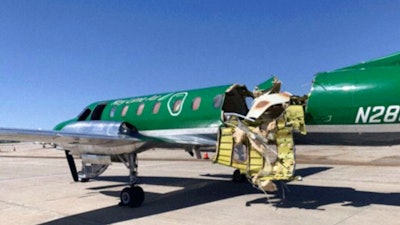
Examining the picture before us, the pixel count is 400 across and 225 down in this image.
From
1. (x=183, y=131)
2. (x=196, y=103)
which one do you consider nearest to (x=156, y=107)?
(x=183, y=131)

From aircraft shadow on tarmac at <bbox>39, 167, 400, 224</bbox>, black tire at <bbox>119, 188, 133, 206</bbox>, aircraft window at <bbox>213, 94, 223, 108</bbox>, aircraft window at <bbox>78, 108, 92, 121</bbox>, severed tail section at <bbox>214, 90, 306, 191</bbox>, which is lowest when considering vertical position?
aircraft shadow on tarmac at <bbox>39, 167, 400, 224</bbox>

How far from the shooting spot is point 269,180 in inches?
391

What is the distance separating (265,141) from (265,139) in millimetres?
57

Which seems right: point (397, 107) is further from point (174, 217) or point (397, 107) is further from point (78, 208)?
point (78, 208)

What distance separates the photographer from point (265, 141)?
10.6 meters

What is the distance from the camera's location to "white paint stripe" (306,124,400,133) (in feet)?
29.5

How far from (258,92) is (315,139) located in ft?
7.51

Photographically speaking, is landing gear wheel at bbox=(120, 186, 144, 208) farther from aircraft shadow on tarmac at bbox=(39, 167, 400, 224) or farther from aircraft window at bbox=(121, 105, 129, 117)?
aircraft window at bbox=(121, 105, 129, 117)

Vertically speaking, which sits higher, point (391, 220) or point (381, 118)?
point (381, 118)

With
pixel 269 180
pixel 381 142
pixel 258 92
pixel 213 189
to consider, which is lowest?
pixel 213 189

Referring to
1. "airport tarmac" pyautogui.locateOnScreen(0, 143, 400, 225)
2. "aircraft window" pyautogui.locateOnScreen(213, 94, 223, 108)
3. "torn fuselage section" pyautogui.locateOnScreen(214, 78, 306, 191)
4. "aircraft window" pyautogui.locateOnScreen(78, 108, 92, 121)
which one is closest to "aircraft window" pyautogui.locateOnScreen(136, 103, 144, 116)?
"airport tarmac" pyautogui.locateOnScreen(0, 143, 400, 225)

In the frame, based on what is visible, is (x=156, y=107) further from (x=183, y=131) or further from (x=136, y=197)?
(x=136, y=197)

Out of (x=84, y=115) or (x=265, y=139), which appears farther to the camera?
(x=84, y=115)

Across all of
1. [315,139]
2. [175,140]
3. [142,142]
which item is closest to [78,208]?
[142,142]
